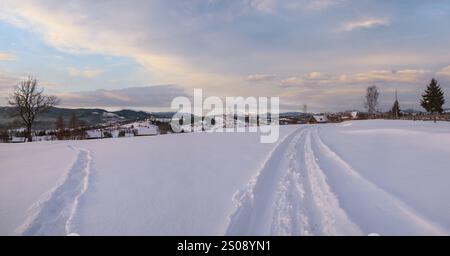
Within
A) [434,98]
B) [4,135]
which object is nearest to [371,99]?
[434,98]

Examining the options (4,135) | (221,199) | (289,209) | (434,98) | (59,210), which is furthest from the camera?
(434,98)

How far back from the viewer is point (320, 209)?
5.84m

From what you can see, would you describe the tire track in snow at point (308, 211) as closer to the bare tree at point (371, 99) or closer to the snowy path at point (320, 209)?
the snowy path at point (320, 209)

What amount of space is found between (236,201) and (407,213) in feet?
10.0

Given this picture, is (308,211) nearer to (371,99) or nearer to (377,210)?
(377,210)

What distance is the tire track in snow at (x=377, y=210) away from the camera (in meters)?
4.88

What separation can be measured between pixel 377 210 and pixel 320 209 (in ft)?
3.43

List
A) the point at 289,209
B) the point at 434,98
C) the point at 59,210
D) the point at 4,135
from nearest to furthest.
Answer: the point at 59,210 → the point at 289,209 → the point at 4,135 → the point at 434,98

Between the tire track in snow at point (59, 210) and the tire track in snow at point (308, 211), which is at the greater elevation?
the tire track in snow at point (59, 210)

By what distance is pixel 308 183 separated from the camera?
811cm

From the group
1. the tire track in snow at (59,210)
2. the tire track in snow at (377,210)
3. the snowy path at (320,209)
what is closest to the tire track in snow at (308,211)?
the snowy path at (320,209)

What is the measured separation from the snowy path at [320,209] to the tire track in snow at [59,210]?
2.62m
